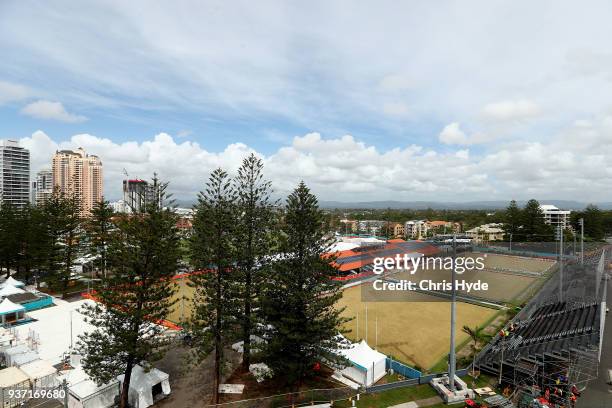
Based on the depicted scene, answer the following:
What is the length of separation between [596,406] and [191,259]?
16001 millimetres

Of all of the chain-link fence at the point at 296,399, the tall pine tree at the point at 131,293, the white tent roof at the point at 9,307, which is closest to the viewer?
the tall pine tree at the point at 131,293

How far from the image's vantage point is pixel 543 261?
39.1 meters

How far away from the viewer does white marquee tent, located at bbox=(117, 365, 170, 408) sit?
11695 mm

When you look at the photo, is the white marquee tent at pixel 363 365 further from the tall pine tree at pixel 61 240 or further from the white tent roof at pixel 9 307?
the tall pine tree at pixel 61 240

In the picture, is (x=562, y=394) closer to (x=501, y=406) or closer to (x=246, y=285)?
(x=501, y=406)

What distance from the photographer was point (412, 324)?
20.7m

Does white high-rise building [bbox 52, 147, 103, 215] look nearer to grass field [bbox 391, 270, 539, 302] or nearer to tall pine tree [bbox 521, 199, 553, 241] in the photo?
grass field [bbox 391, 270, 539, 302]

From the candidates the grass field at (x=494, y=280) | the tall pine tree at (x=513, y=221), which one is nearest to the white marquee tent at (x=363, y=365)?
the grass field at (x=494, y=280)

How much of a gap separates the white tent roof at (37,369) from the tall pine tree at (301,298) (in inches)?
344

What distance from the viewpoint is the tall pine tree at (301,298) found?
1217cm

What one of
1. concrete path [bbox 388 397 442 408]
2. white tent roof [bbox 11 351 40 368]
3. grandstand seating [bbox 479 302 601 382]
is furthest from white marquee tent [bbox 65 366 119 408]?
grandstand seating [bbox 479 302 601 382]

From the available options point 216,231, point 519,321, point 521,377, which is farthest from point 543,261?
point 216,231

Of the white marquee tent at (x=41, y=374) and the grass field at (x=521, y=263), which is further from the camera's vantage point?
the grass field at (x=521, y=263)

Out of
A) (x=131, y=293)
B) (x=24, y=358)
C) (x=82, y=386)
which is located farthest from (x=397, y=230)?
(x=82, y=386)
